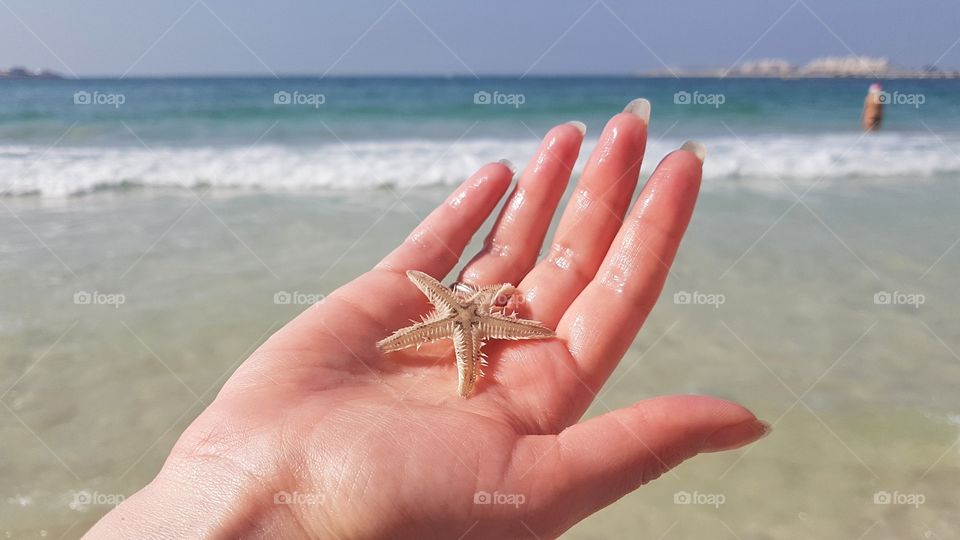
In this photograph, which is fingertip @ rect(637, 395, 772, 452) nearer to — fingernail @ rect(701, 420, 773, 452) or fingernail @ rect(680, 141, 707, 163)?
fingernail @ rect(701, 420, 773, 452)

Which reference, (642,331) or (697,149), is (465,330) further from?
(642,331)

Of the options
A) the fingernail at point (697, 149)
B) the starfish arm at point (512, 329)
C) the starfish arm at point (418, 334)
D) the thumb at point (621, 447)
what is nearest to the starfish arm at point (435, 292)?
the starfish arm at point (418, 334)

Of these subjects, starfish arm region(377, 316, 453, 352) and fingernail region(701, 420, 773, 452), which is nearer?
fingernail region(701, 420, 773, 452)

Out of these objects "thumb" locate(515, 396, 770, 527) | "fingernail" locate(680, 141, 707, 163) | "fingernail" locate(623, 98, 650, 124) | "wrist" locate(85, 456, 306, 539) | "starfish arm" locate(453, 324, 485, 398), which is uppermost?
"fingernail" locate(623, 98, 650, 124)

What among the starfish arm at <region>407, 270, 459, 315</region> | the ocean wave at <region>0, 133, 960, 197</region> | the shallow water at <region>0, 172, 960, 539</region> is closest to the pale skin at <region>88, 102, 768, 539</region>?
the starfish arm at <region>407, 270, 459, 315</region>

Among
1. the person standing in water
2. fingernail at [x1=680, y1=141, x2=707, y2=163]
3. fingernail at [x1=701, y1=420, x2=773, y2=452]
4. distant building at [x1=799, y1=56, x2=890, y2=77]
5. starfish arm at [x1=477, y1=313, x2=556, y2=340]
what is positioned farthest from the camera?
distant building at [x1=799, y1=56, x2=890, y2=77]

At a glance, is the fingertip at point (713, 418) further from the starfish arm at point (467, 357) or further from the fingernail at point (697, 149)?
the fingernail at point (697, 149)

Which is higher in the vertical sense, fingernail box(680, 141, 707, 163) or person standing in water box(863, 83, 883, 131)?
person standing in water box(863, 83, 883, 131)

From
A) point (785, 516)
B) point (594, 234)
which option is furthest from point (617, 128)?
point (785, 516)
